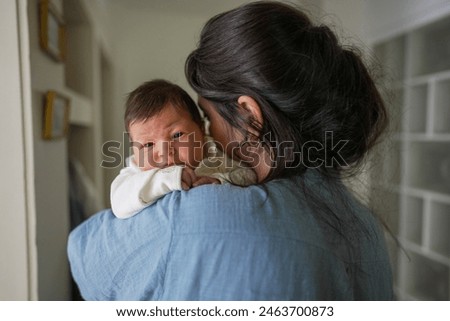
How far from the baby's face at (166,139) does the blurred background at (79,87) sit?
2.4 inches

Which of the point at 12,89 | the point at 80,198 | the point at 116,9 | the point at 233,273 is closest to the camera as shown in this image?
the point at 233,273

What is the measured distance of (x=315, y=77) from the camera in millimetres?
557

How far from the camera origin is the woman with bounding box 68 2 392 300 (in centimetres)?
46

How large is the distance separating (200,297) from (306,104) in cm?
33

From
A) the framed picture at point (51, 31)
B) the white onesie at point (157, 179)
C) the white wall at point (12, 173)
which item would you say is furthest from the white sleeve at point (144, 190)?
the framed picture at point (51, 31)

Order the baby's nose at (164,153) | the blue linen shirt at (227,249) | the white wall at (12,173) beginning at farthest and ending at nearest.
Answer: the white wall at (12,173) → the baby's nose at (164,153) → the blue linen shirt at (227,249)

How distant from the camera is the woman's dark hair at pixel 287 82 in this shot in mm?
529

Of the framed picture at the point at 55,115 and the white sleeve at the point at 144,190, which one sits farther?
the framed picture at the point at 55,115

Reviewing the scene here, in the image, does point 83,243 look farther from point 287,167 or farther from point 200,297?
point 287,167

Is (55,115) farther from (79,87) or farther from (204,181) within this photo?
(204,181)

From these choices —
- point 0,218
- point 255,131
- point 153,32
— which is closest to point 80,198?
point 0,218

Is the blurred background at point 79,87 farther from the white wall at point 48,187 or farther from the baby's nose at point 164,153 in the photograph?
the baby's nose at point 164,153

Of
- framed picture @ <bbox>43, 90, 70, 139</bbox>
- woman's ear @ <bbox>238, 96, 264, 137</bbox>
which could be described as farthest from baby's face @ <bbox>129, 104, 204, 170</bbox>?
framed picture @ <bbox>43, 90, 70, 139</bbox>

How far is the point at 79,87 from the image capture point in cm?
101
